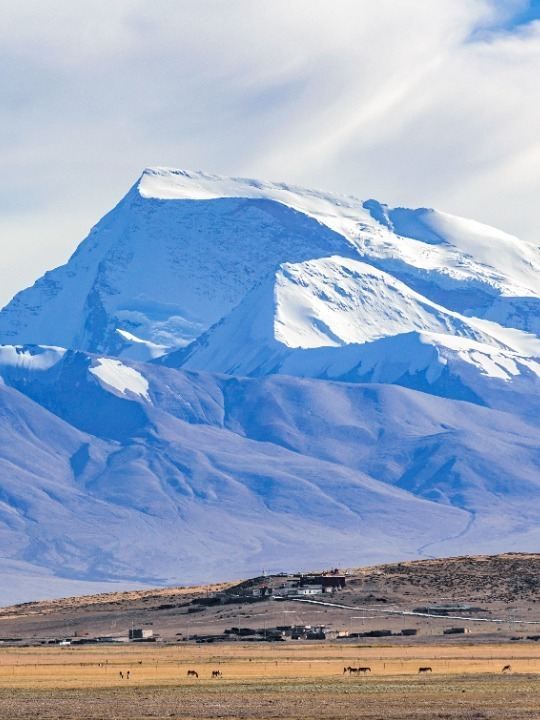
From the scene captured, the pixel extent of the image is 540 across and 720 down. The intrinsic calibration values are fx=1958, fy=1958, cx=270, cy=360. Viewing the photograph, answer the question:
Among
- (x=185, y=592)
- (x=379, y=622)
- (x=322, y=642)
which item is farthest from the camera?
(x=185, y=592)

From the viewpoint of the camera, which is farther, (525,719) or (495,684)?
(495,684)

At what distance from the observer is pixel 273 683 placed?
9406cm

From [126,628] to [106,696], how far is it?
224 ft

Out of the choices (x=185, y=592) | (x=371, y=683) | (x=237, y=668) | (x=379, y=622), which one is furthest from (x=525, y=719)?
(x=185, y=592)

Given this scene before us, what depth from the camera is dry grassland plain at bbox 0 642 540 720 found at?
257ft

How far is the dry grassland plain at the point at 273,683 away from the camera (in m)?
78.4

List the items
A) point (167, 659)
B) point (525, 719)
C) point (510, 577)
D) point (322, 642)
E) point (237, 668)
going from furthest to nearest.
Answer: point (510, 577) < point (322, 642) < point (167, 659) < point (237, 668) < point (525, 719)

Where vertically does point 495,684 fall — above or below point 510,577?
below

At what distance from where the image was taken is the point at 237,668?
107062 millimetres

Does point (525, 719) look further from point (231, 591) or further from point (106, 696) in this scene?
point (231, 591)

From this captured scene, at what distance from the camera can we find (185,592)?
182625 millimetres

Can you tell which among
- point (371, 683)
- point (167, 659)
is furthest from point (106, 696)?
point (167, 659)

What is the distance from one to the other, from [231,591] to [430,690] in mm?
84712

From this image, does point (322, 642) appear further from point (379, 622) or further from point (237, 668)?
point (237, 668)
